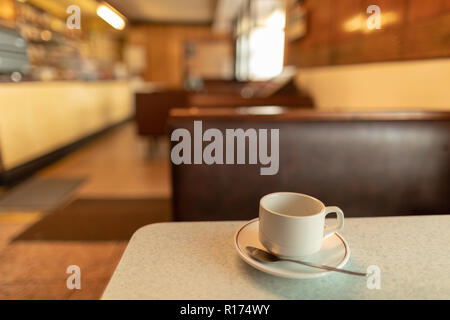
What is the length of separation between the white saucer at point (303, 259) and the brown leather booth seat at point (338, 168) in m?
0.75

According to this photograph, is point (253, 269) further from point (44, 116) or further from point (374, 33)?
point (44, 116)

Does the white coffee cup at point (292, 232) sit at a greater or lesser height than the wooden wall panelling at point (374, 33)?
lesser

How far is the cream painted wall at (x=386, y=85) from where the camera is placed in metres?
1.73

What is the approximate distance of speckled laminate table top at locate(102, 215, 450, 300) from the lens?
0.51 m

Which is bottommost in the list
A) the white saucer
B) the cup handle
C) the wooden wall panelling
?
the white saucer

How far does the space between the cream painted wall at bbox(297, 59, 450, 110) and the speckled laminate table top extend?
127 centimetres
